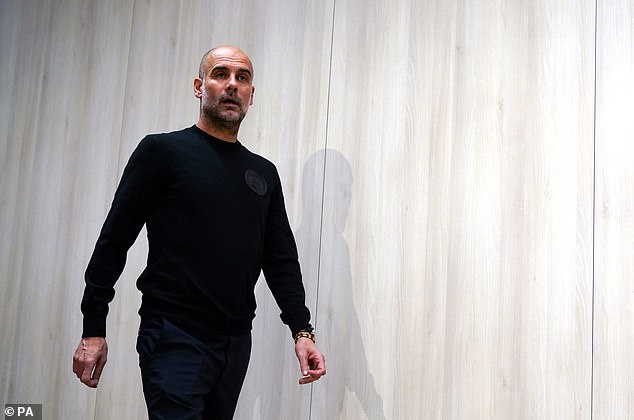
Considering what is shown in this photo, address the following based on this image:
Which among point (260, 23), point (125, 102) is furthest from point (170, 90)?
point (260, 23)

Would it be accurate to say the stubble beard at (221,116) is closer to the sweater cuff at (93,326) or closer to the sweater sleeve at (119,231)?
the sweater sleeve at (119,231)

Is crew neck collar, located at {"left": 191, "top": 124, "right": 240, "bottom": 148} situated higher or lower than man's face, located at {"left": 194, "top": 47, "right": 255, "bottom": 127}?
lower

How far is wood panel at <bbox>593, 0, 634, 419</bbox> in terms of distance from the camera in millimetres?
2217

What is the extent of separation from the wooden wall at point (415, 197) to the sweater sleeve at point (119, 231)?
0.80 m

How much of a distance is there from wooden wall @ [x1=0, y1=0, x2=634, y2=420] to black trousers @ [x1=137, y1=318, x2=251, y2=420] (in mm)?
635

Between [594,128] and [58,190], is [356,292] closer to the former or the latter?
[594,128]

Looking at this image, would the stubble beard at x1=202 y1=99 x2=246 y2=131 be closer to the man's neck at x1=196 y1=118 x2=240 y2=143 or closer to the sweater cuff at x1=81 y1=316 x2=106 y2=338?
the man's neck at x1=196 y1=118 x2=240 y2=143

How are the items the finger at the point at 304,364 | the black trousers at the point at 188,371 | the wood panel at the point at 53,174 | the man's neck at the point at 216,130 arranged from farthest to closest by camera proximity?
the wood panel at the point at 53,174, the man's neck at the point at 216,130, the finger at the point at 304,364, the black trousers at the point at 188,371

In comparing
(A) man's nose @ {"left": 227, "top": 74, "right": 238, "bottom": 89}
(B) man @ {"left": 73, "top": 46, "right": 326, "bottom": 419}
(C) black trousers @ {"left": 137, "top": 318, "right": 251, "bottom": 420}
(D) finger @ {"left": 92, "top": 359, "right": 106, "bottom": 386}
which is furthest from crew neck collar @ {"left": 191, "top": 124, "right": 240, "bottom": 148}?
(D) finger @ {"left": 92, "top": 359, "right": 106, "bottom": 386}

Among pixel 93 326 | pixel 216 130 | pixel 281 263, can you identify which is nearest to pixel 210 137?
pixel 216 130

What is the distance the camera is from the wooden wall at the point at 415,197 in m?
2.32

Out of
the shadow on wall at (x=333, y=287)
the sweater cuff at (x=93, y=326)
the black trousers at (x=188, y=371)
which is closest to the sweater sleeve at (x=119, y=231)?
the sweater cuff at (x=93, y=326)

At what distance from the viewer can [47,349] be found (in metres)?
3.40

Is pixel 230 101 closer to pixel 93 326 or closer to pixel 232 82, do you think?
pixel 232 82
